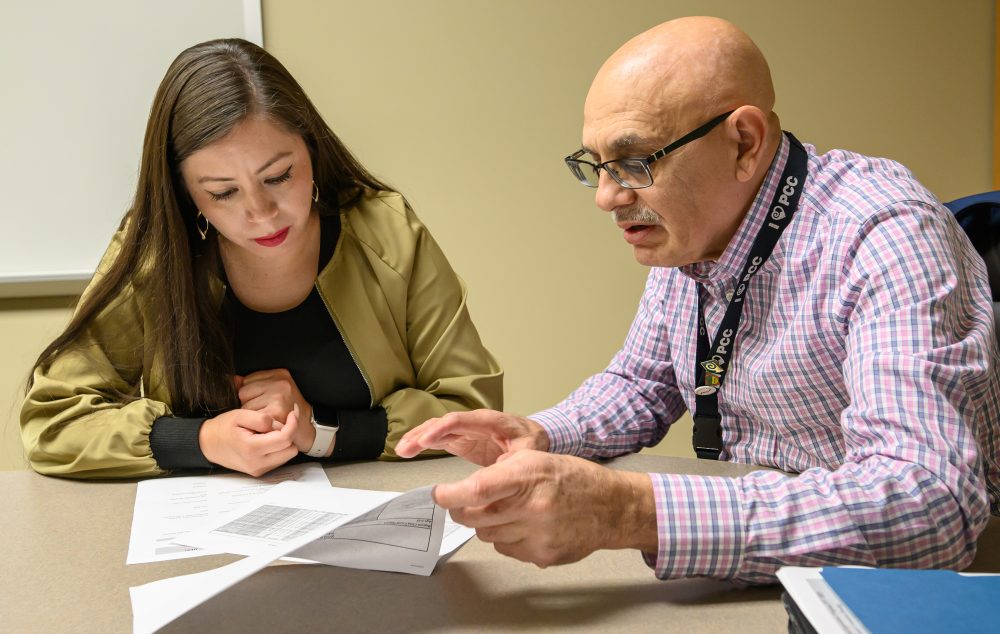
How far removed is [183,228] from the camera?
1.52 m

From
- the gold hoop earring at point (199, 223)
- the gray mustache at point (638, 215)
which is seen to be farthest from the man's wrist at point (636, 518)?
the gold hoop earring at point (199, 223)

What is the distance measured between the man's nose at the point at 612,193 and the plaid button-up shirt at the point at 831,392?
0.53ft

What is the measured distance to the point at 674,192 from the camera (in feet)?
4.07

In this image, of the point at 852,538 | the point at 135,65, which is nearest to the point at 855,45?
the point at 135,65

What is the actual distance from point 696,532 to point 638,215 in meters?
0.54

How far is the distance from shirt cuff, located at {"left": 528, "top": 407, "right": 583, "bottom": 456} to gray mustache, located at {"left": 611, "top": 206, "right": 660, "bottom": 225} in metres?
0.32

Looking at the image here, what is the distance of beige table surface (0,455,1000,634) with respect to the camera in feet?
2.80

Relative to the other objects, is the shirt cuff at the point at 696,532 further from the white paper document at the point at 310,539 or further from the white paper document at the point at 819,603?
the white paper document at the point at 310,539

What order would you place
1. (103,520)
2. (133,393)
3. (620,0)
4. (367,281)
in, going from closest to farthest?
(103,520)
(133,393)
(367,281)
(620,0)

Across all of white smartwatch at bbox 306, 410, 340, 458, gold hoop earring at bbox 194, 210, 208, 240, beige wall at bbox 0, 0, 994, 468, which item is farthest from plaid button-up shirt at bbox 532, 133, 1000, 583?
beige wall at bbox 0, 0, 994, 468

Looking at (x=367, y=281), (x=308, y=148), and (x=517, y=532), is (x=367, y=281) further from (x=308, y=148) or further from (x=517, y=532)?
(x=517, y=532)

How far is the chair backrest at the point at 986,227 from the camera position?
1223mm

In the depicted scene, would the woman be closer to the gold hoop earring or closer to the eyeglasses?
the gold hoop earring

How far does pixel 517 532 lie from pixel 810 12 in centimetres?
252
